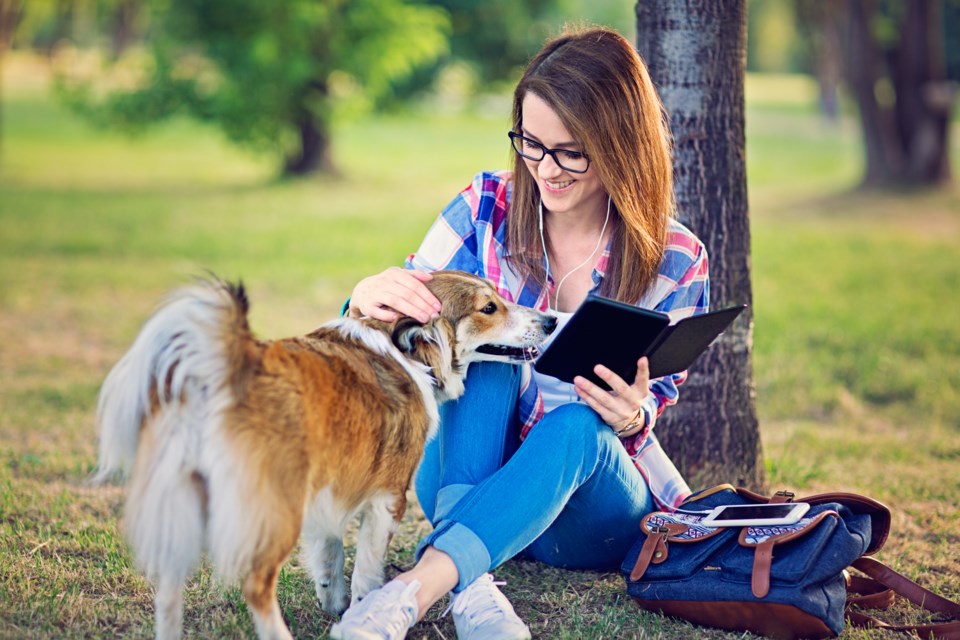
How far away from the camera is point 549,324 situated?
3.46m

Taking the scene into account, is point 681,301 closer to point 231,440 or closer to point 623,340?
point 623,340

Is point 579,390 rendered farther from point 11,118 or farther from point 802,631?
point 11,118

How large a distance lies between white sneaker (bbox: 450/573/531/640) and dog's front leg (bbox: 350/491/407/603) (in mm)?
307

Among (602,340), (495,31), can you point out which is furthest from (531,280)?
(495,31)

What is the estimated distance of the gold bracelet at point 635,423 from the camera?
3.20 meters

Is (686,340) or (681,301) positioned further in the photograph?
(681,301)

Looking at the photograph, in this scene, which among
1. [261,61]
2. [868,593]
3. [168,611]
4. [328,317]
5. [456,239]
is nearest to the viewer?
[168,611]

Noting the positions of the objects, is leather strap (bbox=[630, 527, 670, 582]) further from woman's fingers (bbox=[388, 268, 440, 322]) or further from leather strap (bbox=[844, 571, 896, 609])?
woman's fingers (bbox=[388, 268, 440, 322])

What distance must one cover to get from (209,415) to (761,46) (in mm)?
60528

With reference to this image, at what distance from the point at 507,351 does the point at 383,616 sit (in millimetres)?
1067

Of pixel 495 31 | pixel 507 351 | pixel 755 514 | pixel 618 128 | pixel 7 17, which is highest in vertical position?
pixel 7 17

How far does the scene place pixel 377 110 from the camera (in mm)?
18234

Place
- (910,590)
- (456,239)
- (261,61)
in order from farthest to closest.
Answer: (261,61)
(456,239)
(910,590)

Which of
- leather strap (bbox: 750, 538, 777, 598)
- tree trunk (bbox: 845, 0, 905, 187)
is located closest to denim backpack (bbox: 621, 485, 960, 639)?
leather strap (bbox: 750, 538, 777, 598)
